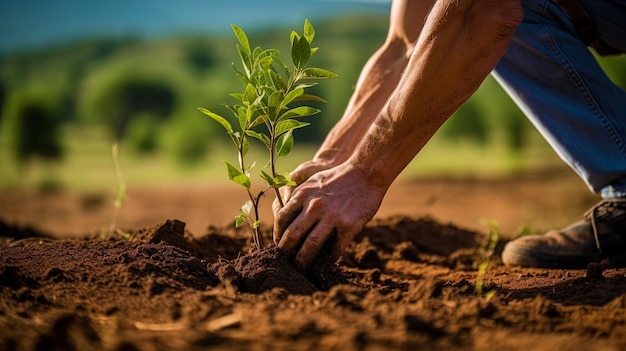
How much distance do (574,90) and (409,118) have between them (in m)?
1.26

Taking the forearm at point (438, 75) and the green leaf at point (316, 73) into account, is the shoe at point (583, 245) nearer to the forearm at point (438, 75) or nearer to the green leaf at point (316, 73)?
the forearm at point (438, 75)

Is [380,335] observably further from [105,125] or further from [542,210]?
[105,125]

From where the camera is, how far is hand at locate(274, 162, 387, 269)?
206 cm

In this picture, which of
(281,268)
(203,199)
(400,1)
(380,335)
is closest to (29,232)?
(281,268)

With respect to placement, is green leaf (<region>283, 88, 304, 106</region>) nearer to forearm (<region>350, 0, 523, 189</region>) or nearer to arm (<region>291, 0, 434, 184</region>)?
forearm (<region>350, 0, 523, 189</region>)

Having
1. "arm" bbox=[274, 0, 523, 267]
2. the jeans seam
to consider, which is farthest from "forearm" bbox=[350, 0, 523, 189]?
Result: the jeans seam

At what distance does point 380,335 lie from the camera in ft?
4.89

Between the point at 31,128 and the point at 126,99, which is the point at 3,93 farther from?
the point at 126,99

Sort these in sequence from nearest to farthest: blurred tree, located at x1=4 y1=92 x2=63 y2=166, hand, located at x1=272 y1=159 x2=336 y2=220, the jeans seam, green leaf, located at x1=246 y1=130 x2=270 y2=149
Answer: green leaf, located at x1=246 y1=130 x2=270 y2=149
hand, located at x1=272 y1=159 x2=336 y2=220
the jeans seam
blurred tree, located at x1=4 y1=92 x2=63 y2=166

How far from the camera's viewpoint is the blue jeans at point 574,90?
2906mm

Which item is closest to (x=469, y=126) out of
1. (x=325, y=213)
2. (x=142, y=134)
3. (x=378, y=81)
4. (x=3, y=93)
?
(x=142, y=134)

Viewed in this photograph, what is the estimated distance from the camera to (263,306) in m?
1.69

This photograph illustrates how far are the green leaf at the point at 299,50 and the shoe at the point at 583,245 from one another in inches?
58.6

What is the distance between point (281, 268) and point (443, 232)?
182cm
